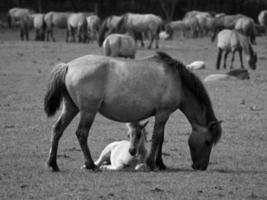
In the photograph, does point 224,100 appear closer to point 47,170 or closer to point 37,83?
point 37,83

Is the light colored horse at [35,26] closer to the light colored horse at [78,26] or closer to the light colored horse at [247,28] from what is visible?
the light colored horse at [78,26]

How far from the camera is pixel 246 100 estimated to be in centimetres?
1873

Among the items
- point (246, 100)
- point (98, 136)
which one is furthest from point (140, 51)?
point (98, 136)

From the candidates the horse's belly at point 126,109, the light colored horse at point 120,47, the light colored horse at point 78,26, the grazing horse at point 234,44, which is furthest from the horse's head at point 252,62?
the horse's belly at point 126,109

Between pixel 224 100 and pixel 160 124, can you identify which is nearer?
pixel 160 124

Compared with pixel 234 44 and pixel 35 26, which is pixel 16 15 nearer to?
pixel 35 26

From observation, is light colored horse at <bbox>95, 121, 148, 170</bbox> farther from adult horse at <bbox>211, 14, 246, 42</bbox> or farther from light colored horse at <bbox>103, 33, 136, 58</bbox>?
adult horse at <bbox>211, 14, 246, 42</bbox>

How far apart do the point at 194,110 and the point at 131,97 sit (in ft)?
3.24

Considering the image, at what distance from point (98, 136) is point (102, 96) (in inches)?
139

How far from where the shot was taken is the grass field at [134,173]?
28.5 ft

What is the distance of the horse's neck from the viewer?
1055 centimetres

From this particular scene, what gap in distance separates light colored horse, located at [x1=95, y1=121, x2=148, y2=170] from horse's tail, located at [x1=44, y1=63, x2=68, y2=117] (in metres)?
1.14

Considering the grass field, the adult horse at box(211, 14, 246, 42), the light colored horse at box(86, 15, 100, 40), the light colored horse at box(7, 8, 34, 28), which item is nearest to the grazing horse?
the grass field

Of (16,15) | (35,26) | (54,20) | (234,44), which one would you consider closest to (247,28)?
(54,20)
